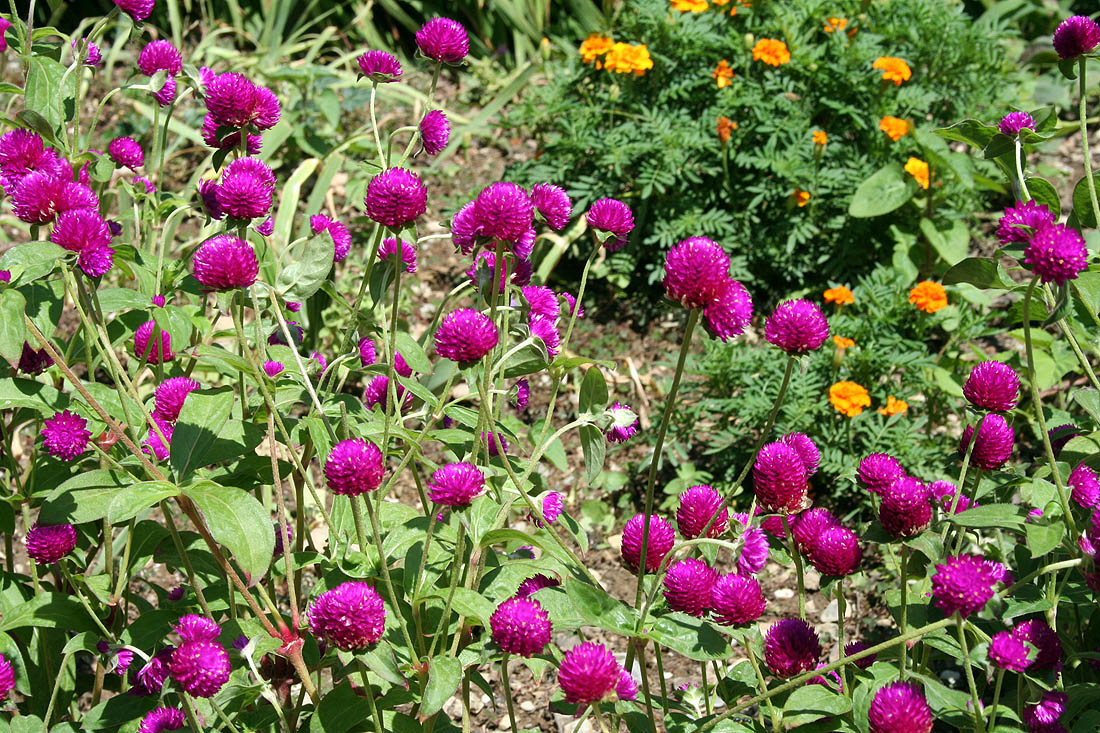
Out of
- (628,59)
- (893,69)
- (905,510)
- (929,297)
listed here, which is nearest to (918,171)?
(893,69)

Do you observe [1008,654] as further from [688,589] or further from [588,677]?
[588,677]

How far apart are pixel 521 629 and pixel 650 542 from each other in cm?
28

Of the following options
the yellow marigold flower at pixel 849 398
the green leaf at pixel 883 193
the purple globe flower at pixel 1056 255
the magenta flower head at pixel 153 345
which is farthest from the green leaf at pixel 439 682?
the green leaf at pixel 883 193

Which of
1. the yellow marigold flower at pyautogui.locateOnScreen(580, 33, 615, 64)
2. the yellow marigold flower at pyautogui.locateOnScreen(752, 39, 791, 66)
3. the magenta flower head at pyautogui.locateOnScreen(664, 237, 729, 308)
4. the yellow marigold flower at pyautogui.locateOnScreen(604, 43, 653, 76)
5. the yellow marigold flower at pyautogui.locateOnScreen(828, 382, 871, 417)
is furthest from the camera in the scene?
the yellow marigold flower at pyautogui.locateOnScreen(580, 33, 615, 64)

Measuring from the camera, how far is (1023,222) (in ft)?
4.69

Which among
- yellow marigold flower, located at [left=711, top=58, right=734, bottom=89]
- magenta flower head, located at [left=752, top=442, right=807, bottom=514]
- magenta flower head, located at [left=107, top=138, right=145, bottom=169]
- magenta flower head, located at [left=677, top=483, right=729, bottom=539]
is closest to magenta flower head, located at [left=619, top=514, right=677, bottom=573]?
magenta flower head, located at [left=677, top=483, right=729, bottom=539]

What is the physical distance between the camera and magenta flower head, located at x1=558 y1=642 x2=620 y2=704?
1231 millimetres

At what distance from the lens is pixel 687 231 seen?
3.40 m

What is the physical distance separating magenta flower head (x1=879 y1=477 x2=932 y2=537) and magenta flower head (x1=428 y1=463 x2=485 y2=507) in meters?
0.55

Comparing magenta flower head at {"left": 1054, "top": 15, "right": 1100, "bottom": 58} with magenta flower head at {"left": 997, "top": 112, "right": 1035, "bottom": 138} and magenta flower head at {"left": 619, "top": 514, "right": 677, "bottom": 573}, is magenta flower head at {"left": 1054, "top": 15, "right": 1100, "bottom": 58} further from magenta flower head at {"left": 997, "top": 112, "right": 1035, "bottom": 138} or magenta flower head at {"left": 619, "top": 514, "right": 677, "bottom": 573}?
magenta flower head at {"left": 619, "top": 514, "right": 677, "bottom": 573}

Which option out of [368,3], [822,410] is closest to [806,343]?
[822,410]

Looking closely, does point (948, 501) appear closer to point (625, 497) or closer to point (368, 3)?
point (625, 497)

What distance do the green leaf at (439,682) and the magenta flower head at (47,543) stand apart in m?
0.62

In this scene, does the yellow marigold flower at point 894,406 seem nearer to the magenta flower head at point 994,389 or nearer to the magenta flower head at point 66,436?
the magenta flower head at point 994,389
